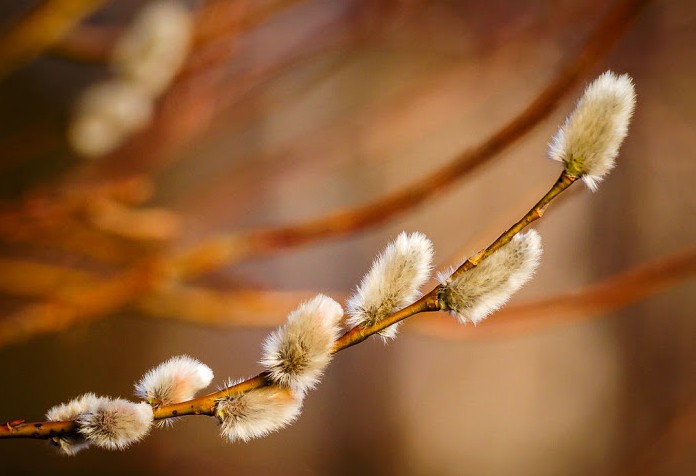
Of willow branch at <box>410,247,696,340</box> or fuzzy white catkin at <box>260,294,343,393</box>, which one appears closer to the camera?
fuzzy white catkin at <box>260,294,343,393</box>

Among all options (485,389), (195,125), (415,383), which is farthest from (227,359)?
(195,125)

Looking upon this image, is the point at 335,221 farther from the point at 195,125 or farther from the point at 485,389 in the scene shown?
the point at 485,389

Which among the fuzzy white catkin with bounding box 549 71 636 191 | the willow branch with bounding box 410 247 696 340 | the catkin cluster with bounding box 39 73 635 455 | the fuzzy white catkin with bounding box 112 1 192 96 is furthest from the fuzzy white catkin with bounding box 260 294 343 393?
the fuzzy white catkin with bounding box 112 1 192 96

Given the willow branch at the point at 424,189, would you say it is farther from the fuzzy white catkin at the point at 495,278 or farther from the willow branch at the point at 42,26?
the willow branch at the point at 42,26

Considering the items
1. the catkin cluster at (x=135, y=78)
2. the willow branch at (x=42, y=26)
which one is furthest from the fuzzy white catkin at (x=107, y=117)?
the willow branch at (x=42, y=26)

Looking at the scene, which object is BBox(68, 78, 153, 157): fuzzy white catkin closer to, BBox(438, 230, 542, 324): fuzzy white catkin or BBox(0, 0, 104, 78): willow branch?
BBox(0, 0, 104, 78): willow branch

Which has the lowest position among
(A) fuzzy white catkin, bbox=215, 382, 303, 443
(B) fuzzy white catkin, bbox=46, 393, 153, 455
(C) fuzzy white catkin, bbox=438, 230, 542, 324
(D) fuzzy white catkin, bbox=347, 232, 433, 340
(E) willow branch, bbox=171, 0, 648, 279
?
(C) fuzzy white catkin, bbox=438, 230, 542, 324

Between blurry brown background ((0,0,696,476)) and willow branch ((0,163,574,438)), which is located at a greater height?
blurry brown background ((0,0,696,476))

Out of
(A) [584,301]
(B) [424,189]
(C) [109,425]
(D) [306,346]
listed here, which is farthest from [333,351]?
(A) [584,301]
